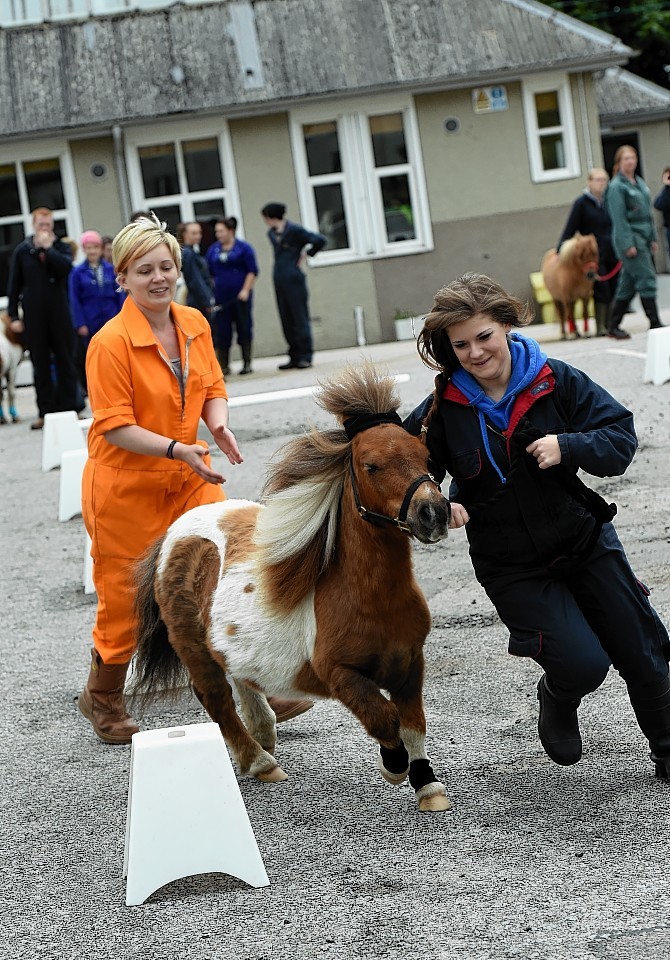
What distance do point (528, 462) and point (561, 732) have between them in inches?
36.7

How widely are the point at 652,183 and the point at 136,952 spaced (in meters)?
31.9

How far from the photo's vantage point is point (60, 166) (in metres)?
23.0

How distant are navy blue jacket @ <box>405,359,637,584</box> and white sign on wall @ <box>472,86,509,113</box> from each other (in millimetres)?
19832

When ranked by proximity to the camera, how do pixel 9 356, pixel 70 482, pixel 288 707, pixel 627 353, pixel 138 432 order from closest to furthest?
pixel 138 432 → pixel 288 707 → pixel 70 482 → pixel 627 353 → pixel 9 356

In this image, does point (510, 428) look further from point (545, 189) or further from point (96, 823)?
point (545, 189)

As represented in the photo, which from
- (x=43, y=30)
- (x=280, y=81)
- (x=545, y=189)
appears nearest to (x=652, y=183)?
(x=545, y=189)

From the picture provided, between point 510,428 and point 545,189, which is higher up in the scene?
point 545,189

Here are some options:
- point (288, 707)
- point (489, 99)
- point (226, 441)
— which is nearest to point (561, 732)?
point (288, 707)

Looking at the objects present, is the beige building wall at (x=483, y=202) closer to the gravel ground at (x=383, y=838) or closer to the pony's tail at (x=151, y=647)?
the gravel ground at (x=383, y=838)

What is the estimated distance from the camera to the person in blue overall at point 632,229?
51.2 ft

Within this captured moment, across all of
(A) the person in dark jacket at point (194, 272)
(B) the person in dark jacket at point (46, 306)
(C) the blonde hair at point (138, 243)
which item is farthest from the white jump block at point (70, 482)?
(A) the person in dark jacket at point (194, 272)

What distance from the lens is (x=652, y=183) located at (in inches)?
1293

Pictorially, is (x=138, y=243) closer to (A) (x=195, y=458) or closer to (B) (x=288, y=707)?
(A) (x=195, y=458)

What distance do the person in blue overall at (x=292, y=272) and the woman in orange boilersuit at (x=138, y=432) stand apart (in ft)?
→ 41.6
